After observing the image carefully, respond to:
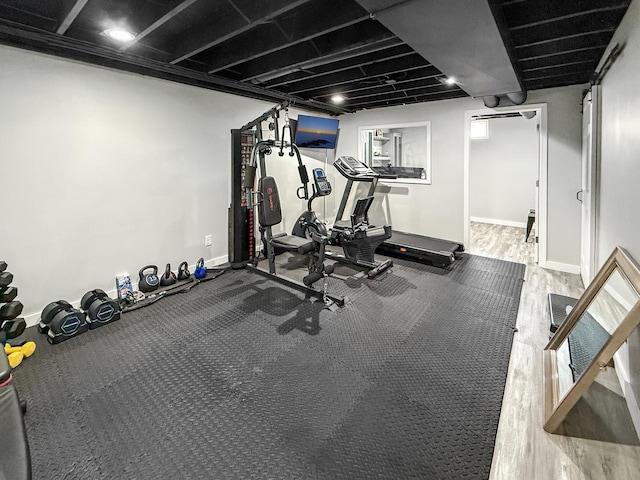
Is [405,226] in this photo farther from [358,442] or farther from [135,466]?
[135,466]

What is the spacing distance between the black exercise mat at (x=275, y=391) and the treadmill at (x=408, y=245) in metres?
1.19

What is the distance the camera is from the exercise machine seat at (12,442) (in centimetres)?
100

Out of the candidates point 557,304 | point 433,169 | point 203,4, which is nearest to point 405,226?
point 433,169

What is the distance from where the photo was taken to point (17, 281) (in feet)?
9.32

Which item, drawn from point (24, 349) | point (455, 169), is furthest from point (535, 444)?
point (455, 169)

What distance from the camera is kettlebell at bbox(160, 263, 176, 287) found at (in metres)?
3.75

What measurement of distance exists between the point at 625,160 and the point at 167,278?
165 inches

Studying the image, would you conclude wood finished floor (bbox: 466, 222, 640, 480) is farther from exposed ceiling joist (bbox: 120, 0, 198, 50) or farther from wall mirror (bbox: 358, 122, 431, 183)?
wall mirror (bbox: 358, 122, 431, 183)

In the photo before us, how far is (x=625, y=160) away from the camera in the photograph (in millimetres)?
2061

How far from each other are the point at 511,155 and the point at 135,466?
26.5 feet

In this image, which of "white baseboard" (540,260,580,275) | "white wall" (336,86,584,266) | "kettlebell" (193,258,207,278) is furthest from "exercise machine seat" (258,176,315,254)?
"white baseboard" (540,260,580,275)

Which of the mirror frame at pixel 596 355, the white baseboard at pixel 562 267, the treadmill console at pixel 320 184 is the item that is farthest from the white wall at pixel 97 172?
the white baseboard at pixel 562 267

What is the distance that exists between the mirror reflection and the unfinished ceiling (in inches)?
71.2

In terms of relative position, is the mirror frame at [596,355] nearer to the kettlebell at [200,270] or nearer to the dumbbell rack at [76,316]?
the dumbbell rack at [76,316]
